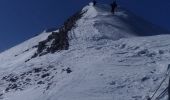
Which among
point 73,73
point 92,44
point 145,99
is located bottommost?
point 145,99

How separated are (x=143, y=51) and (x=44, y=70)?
6319 mm

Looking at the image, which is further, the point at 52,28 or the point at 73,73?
the point at 52,28

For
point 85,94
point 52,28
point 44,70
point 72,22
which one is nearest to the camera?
point 85,94

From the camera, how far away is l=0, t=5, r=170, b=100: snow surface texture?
854 inches

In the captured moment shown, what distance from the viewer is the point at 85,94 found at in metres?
21.6

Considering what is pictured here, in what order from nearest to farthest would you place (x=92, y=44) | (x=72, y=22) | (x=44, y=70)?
(x=44, y=70)
(x=92, y=44)
(x=72, y=22)

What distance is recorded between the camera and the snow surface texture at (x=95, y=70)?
71.2 ft

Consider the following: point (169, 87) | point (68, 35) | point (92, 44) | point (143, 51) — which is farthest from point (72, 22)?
point (169, 87)

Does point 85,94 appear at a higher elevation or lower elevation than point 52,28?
lower

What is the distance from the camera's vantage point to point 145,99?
19938mm

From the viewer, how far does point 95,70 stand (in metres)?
24.6

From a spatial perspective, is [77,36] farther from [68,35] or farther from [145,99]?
[145,99]

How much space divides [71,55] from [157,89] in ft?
32.9

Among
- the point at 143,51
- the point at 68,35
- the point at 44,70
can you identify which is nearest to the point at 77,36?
the point at 68,35
